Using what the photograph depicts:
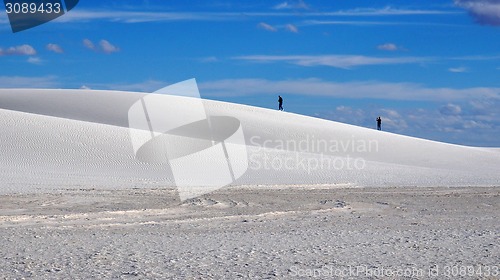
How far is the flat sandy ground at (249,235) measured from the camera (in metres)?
9.12

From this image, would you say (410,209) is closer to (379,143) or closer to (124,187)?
(124,187)

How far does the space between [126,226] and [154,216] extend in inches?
61.2

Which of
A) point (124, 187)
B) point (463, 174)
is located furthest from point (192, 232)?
point (463, 174)

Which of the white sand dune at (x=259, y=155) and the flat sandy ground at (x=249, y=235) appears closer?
the flat sandy ground at (x=249, y=235)

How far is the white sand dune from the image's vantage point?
24094 millimetres

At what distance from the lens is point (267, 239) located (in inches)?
461

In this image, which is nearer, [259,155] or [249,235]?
[249,235]

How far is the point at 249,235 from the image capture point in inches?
479

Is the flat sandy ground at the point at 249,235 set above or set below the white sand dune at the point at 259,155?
below

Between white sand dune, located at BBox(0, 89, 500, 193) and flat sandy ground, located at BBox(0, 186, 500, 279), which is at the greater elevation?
white sand dune, located at BBox(0, 89, 500, 193)

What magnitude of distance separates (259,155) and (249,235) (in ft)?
58.8

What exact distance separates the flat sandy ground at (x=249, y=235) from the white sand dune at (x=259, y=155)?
4.49 metres

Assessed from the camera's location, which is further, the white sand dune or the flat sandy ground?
the white sand dune

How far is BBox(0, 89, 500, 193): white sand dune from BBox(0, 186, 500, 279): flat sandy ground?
4490mm
